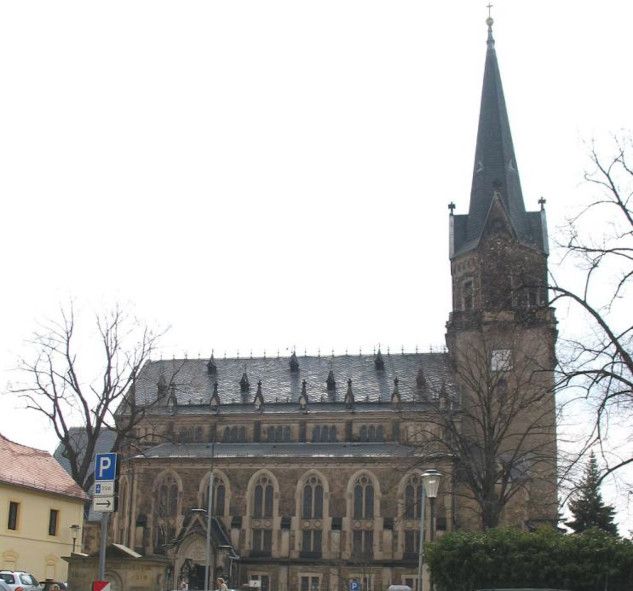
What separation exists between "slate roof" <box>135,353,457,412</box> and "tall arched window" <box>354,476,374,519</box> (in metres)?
6.43

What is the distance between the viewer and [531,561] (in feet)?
78.8

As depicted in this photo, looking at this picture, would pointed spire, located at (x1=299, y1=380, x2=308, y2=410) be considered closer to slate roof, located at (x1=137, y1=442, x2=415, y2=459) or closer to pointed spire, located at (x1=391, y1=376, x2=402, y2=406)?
slate roof, located at (x1=137, y1=442, x2=415, y2=459)

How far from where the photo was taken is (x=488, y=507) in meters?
36.0

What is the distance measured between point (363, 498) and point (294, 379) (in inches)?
471

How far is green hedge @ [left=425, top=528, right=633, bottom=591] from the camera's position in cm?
2300

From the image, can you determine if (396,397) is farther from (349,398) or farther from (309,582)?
(309,582)

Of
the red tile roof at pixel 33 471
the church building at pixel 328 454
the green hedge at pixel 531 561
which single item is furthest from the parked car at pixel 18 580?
the church building at pixel 328 454

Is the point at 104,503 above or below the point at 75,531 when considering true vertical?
below

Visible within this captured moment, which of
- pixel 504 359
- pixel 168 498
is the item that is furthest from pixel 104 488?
pixel 168 498

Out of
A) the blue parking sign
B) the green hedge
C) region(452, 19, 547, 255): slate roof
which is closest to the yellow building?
the green hedge

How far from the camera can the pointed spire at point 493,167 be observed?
6462 centimetres

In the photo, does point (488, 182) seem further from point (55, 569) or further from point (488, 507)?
point (55, 569)

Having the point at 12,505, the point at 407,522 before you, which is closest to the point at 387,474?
the point at 407,522

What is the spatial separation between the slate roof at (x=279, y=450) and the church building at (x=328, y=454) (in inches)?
5.6
